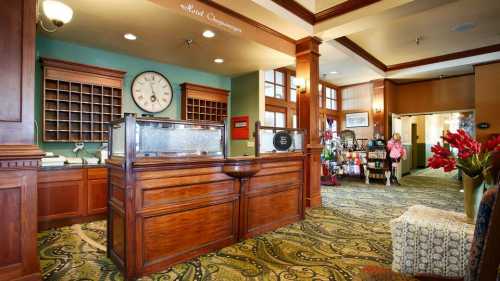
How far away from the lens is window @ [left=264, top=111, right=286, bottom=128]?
6469 millimetres

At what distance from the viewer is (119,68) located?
183 inches

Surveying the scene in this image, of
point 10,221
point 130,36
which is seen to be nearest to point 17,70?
point 10,221

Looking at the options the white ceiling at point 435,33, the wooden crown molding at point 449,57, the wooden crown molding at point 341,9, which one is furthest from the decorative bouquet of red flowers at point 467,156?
the wooden crown molding at point 449,57

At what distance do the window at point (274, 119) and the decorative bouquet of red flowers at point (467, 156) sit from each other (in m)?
4.78

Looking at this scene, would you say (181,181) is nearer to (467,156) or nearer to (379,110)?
(467,156)

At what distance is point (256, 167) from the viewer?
9.58 ft

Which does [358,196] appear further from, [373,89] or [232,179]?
[373,89]

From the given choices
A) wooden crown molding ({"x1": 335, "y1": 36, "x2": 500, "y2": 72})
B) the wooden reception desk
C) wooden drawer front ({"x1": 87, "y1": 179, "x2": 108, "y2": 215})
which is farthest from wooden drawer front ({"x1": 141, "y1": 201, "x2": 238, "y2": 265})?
wooden crown molding ({"x1": 335, "y1": 36, "x2": 500, "y2": 72})

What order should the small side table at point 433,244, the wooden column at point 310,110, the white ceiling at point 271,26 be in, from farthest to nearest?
the wooden column at point 310,110 → the white ceiling at point 271,26 → the small side table at point 433,244

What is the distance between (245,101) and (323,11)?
2.77 metres

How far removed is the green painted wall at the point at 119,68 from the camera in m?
3.88

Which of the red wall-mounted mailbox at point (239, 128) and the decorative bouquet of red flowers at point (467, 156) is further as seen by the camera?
the red wall-mounted mailbox at point (239, 128)

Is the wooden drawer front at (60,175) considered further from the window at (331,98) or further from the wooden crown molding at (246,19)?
Result: the window at (331,98)

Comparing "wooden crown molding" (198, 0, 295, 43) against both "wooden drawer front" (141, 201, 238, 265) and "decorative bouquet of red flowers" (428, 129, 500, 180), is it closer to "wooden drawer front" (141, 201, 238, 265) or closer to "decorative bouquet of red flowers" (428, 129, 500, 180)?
"wooden drawer front" (141, 201, 238, 265)
